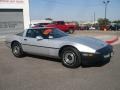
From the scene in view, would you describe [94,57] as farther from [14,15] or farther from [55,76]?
[14,15]

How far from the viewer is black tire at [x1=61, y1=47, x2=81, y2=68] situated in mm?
6955

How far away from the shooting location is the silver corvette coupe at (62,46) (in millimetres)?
6857

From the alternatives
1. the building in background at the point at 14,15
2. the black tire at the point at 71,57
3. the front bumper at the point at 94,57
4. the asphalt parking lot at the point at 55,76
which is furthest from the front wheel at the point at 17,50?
the building in background at the point at 14,15

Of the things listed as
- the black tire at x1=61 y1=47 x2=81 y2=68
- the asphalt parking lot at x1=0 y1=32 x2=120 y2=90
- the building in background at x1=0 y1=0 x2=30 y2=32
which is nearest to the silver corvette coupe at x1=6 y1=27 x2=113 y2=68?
the black tire at x1=61 y1=47 x2=81 y2=68

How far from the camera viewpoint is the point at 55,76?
6254mm

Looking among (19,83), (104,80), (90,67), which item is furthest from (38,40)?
(104,80)

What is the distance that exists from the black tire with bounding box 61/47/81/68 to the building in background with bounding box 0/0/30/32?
44.4 feet

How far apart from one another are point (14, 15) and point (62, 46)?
13890mm

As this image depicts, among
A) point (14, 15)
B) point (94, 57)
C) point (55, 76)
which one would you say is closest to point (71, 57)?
point (94, 57)

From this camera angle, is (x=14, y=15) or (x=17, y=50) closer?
(x=17, y=50)

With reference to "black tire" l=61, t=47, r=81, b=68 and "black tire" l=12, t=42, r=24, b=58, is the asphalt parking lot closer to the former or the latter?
"black tire" l=61, t=47, r=81, b=68

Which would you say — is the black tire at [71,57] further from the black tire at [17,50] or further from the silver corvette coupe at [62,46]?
the black tire at [17,50]

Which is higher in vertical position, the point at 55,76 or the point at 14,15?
the point at 14,15

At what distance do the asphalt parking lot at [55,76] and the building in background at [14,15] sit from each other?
12136mm
